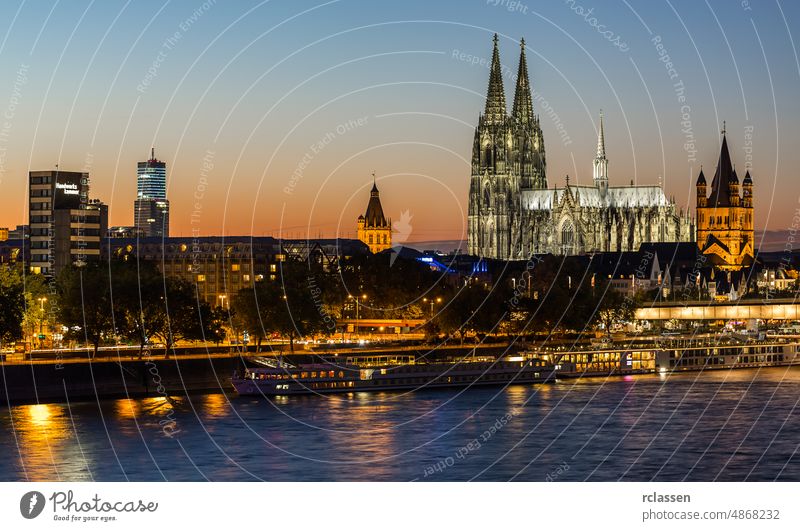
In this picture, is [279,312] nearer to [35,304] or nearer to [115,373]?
[35,304]

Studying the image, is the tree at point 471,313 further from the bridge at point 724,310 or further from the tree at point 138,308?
the tree at point 138,308

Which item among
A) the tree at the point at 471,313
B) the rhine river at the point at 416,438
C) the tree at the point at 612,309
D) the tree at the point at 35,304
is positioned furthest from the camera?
the tree at the point at 612,309

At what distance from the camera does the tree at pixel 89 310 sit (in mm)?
93062

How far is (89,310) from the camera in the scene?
94625 mm

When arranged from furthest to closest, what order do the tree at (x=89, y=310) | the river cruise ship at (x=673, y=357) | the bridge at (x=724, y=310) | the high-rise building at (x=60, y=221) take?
1. the bridge at (x=724, y=310)
2. the high-rise building at (x=60, y=221)
3. the river cruise ship at (x=673, y=357)
4. the tree at (x=89, y=310)

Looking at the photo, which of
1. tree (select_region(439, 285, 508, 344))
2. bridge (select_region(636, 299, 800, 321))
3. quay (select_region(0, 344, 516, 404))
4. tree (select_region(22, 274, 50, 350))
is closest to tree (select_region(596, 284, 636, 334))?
bridge (select_region(636, 299, 800, 321))

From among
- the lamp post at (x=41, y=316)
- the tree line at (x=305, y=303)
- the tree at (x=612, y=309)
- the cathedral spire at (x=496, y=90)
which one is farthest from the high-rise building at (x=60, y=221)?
the cathedral spire at (x=496, y=90)

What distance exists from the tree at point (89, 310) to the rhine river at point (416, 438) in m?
12.0

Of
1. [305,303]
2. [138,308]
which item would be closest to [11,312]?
[138,308]

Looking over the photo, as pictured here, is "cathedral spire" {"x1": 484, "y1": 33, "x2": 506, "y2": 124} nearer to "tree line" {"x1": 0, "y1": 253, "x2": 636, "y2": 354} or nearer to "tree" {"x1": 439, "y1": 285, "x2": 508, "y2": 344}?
"tree line" {"x1": 0, "y1": 253, "x2": 636, "y2": 354}

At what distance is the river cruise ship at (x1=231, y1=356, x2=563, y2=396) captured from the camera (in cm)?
8731

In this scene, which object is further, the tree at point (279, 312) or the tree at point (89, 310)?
the tree at point (279, 312)

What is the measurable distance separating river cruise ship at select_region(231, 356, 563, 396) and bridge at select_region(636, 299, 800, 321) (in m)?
47.8

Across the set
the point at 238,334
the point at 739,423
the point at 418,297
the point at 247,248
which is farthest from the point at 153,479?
the point at 247,248
